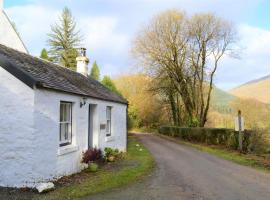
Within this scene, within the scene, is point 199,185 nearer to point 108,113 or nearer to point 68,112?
point 68,112

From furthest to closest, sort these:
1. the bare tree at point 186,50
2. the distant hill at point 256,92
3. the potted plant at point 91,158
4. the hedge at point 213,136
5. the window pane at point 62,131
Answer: the distant hill at point 256,92 → the bare tree at point 186,50 → the hedge at point 213,136 → the potted plant at point 91,158 → the window pane at point 62,131

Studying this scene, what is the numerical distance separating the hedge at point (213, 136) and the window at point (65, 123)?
41.9 ft

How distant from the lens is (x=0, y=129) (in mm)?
10078

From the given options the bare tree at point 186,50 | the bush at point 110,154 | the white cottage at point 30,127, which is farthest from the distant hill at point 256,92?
the white cottage at point 30,127

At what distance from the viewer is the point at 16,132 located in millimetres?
9984

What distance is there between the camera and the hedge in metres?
22.8

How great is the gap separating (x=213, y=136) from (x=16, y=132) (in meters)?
20.1

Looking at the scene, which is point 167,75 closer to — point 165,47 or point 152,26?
point 165,47

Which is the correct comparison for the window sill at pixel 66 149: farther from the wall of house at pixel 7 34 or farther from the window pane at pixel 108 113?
the wall of house at pixel 7 34

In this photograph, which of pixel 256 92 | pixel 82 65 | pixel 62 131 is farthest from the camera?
pixel 256 92

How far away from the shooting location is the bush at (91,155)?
13.4 metres

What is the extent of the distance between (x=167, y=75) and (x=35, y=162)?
29918mm

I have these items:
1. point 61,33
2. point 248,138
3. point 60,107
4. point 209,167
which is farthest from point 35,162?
point 61,33

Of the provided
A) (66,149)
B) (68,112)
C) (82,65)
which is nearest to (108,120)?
(82,65)
